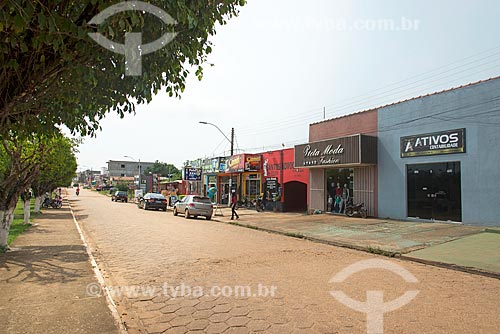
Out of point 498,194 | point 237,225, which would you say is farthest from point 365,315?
Answer: point 237,225

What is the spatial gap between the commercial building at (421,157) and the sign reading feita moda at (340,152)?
0.05 m

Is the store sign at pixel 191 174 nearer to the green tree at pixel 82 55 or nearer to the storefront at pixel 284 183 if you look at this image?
the storefront at pixel 284 183

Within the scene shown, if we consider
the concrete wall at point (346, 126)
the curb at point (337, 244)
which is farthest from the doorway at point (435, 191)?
the curb at point (337, 244)

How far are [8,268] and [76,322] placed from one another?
4594mm

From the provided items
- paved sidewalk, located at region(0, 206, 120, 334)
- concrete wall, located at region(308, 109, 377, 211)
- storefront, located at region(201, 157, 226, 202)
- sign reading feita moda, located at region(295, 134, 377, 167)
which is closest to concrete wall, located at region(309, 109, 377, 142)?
concrete wall, located at region(308, 109, 377, 211)

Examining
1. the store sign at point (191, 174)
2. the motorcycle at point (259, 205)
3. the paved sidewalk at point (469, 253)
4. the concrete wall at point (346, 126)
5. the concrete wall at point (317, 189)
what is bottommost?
the paved sidewalk at point (469, 253)

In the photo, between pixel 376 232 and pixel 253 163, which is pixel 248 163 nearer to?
pixel 253 163

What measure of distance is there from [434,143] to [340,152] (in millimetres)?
4897

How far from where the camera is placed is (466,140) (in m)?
15.1

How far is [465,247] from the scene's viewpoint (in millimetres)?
10859

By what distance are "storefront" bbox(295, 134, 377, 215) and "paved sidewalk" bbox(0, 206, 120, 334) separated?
1368 cm

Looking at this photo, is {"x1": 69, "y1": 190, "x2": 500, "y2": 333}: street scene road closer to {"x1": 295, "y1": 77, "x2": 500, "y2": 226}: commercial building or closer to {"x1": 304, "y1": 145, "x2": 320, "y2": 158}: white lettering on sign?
{"x1": 295, "y1": 77, "x2": 500, "y2": 226}: commercial building

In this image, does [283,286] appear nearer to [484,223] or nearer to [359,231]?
[359,231]

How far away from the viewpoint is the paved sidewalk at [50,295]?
4.78m
